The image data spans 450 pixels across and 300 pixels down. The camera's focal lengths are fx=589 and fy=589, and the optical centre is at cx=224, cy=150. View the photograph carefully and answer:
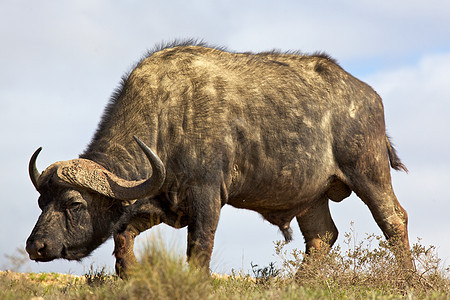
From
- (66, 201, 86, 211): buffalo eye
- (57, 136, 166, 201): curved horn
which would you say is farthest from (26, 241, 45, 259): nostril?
(57, 136, 166, 201): curved horn

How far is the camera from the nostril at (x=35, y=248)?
6781mm

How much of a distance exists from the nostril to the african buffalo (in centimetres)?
3

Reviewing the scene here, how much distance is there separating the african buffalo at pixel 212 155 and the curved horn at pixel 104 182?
0.01 m

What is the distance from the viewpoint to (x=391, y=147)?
31.2 feet

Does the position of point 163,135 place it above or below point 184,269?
above

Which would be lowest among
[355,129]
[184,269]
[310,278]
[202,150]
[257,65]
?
[184,269]

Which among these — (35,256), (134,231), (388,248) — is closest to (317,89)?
(388,248)

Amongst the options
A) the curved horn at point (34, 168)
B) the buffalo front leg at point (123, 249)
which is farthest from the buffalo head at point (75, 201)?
the buffalo front leg at point (123, 249)

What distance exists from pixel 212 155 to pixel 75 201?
174cm

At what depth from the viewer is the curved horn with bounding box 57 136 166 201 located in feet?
22.7

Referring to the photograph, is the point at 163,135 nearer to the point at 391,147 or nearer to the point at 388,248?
the point at 388,248

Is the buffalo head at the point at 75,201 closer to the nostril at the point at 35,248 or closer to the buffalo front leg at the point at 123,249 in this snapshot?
the nostril at the point at 35,248

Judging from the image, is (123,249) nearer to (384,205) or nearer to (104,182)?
(104,182)

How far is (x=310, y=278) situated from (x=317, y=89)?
2.77 m
